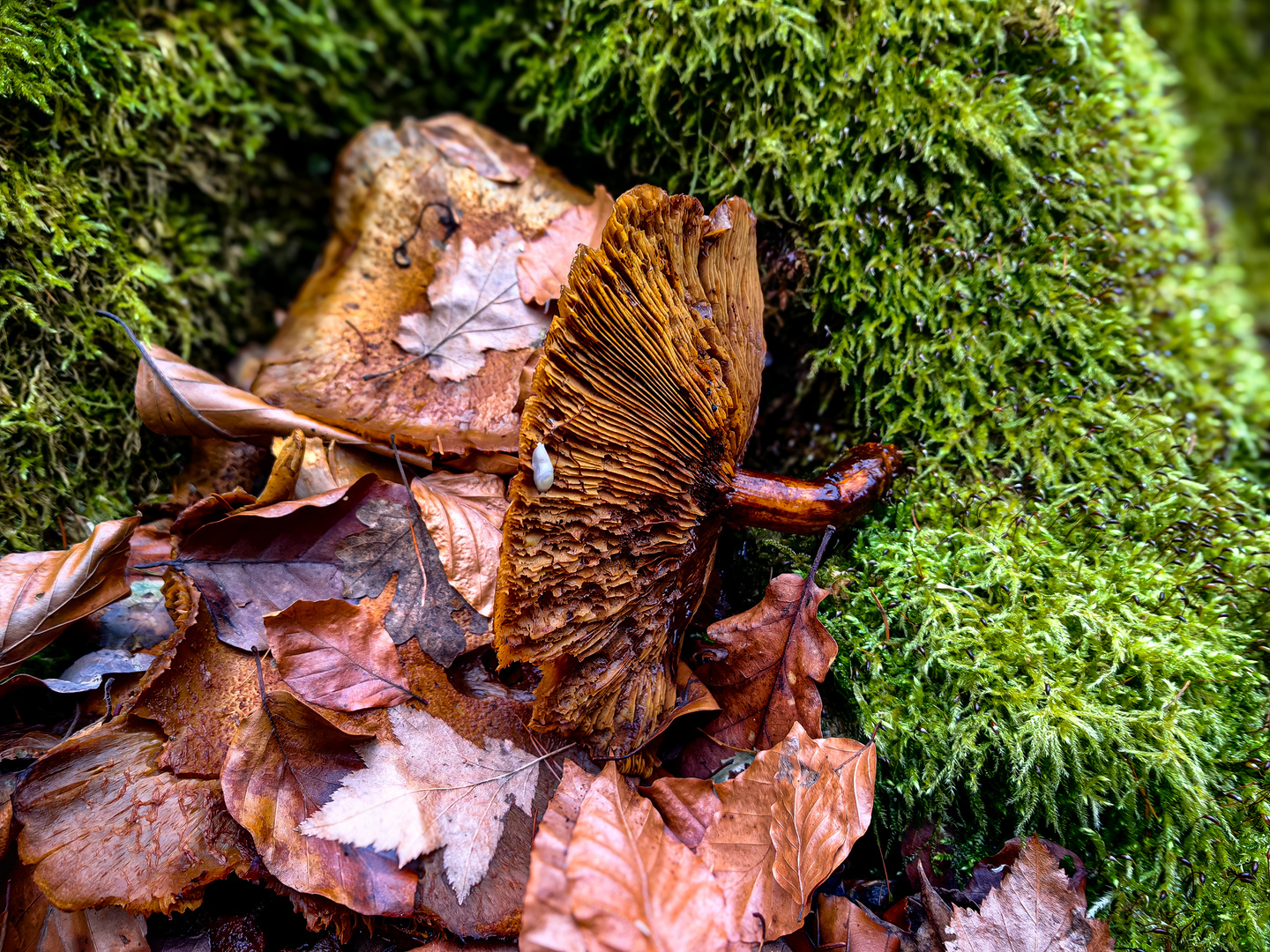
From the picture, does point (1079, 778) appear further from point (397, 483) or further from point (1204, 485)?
point (397, 483)

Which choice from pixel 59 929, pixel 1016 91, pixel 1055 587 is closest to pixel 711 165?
pixel 1016 91

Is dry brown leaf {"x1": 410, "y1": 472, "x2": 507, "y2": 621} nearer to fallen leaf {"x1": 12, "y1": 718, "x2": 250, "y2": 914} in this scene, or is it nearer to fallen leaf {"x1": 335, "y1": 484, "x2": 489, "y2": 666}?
fallen leaf {"x1": 335, "y1": 484, "x2": 489, "y2": 666}

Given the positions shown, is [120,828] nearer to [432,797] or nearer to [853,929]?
[432,797]

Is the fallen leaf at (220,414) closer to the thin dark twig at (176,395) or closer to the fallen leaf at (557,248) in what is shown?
the thin dark twig at (176,395)

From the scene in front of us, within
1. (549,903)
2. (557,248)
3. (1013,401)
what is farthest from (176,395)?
(1013,401)

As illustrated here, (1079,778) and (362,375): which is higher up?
(1079,778)

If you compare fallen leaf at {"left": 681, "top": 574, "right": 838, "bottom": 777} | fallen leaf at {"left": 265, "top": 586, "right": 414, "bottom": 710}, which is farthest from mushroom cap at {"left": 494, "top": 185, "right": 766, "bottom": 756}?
fallen leaf at {"left": 265, "top": 586, "right": 414, "bottom": 710}
